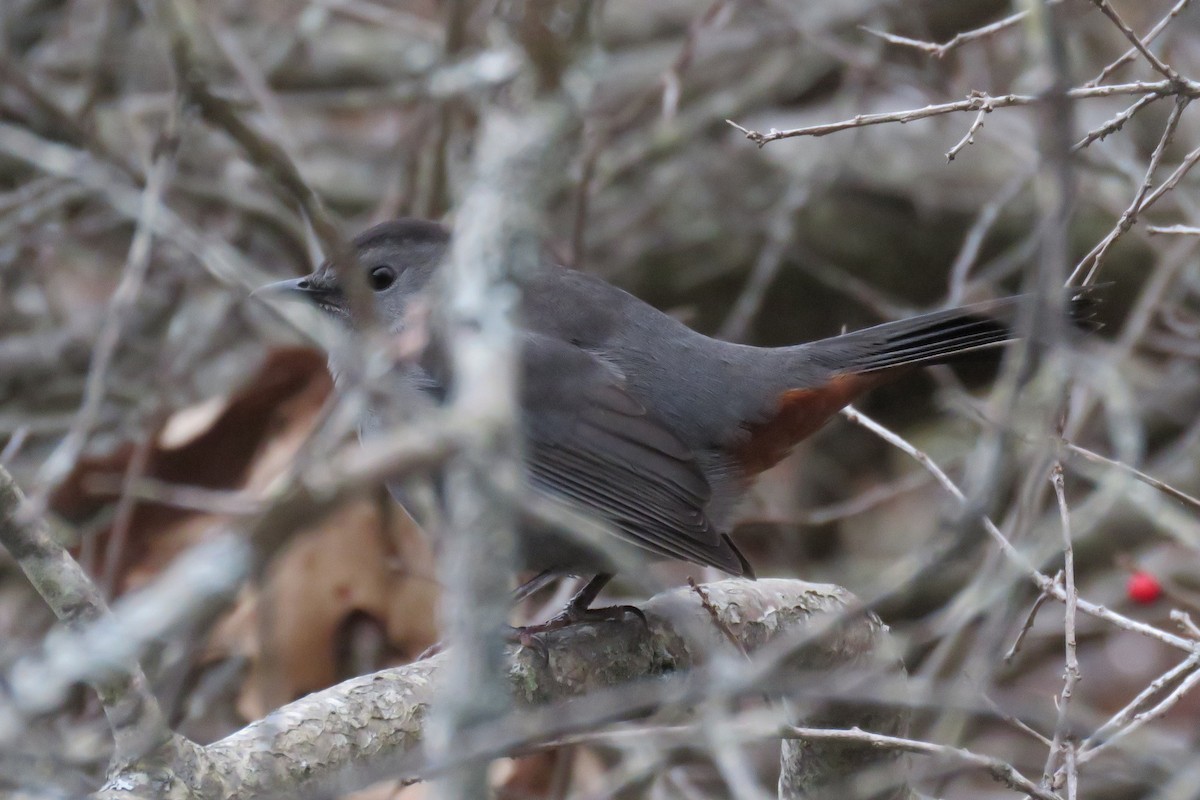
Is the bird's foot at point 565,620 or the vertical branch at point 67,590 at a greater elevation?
the bird's foot at point 565,620

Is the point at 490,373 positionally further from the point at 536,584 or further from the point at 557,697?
the point at 536,584

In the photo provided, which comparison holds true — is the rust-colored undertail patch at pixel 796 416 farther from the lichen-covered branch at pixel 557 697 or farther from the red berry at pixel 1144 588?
the red berry at pixel 1144 588

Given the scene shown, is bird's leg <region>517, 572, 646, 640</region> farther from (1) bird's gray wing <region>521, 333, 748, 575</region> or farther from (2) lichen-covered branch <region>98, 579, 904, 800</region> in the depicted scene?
(1) bird's gray wing <region>521, 333, 748, 575</region>

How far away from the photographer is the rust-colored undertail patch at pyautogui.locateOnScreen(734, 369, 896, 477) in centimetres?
368

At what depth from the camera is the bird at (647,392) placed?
11.6ft

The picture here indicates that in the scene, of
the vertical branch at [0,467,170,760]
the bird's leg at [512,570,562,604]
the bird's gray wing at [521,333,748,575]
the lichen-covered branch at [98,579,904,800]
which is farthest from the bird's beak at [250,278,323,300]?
the vertical branch at [0,467,170,760]

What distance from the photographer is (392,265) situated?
4133 millimetres

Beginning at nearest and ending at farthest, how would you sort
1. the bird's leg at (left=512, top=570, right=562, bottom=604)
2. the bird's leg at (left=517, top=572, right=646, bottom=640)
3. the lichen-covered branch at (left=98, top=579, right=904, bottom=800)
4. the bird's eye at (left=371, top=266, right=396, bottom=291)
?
the lichen-covered branch at (left=98, top=579, right=904, bottom=800) < the bird's leg at (left=517, top=572, right=646, bottom=640) < the bird's leg at (left=512, top=570, right=562, bottom=604) < the bird's eye at (left=371, top=266, right=396, bottom=291)

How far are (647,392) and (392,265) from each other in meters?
0.90

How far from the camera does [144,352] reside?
547cm

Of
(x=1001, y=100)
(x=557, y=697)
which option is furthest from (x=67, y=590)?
(x=1001, y=100)

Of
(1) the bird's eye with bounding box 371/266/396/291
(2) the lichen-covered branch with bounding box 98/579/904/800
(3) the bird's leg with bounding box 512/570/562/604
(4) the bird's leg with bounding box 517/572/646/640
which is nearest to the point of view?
(2) the lichen-covered branch with bounding box 98/579/904/800

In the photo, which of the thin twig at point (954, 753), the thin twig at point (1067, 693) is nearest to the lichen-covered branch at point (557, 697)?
the thin twig at point (954, 753)

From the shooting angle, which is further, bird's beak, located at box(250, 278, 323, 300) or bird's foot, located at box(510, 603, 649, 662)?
bird's beak, located at box(250, 278, 323, 300)
